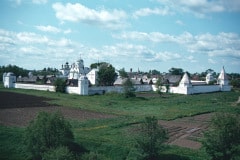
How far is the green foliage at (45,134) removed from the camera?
55.6ft

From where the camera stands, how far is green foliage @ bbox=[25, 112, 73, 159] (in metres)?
16.9

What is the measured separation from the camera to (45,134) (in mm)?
16969

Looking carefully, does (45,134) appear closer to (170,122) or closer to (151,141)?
(151,141)

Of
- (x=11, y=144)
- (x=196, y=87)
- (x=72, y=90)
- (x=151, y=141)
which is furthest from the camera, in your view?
(x=196, y=87)

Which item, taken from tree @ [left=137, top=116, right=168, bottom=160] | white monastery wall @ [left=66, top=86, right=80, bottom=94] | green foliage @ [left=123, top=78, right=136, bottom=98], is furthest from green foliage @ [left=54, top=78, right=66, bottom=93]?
tree @ [left=137, top=116, right=168, bottom=160]

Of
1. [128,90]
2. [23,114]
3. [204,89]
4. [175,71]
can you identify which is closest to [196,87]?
[204,89]

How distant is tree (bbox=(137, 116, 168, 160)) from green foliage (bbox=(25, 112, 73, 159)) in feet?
15.5

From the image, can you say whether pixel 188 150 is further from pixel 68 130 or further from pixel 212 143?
pixel 68 130

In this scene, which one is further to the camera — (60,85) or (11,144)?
(60,85)

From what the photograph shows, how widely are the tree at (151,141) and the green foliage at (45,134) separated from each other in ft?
15.5

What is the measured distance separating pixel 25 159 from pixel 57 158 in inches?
204

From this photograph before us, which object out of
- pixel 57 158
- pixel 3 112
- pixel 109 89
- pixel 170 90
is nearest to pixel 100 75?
pixel 109 89

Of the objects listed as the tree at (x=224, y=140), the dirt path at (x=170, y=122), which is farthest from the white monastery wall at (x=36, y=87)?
the tree at (x=224, y=140)

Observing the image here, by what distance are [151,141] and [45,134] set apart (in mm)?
6366
